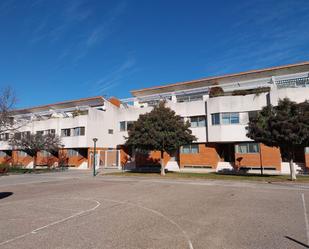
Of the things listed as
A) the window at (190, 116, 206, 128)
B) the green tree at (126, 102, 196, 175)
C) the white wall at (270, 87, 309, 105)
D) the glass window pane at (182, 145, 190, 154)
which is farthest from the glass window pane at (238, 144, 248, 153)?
the green tree at (126, 102, 196, 175)

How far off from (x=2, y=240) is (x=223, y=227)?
5769mm

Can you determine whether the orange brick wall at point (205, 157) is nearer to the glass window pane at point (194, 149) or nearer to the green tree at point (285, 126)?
the glass window pane at point (194, 149)

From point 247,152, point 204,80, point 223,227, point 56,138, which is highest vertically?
point 204,80

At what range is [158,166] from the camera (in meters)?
38.0

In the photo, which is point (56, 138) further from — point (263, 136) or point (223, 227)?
point (223, 227)

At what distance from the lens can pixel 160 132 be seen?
997 inches

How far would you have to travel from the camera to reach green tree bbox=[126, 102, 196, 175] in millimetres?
25281

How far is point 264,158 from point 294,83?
10517 millimetres

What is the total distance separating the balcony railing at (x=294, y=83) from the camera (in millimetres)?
31669

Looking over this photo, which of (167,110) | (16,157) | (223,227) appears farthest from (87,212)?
(16,157)

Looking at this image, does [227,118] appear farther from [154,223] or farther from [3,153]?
[3,153]

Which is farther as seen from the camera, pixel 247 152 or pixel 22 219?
pixel 247 152

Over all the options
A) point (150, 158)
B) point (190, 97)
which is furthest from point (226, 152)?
point (150, 158)

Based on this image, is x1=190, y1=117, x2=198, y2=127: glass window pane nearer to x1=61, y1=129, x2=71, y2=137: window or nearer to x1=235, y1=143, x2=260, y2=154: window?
x1=235, y1=143, x2=260, y2=154: window
